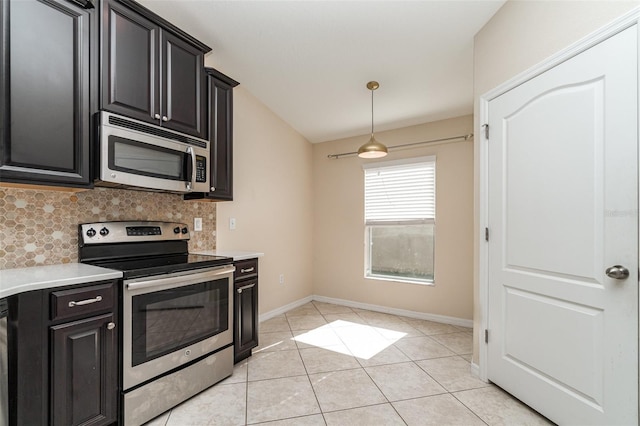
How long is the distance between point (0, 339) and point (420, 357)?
9.10 ft

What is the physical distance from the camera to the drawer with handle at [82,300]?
1.46m

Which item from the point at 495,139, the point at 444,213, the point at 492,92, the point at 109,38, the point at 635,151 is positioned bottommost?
the point at 444,213

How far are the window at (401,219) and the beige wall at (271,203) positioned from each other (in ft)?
3.12

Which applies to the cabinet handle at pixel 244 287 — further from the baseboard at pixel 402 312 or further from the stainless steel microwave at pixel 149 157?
the baseboard at pixel 402 312

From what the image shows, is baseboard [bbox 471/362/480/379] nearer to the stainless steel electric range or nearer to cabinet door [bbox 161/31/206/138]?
the stainless steel electric range

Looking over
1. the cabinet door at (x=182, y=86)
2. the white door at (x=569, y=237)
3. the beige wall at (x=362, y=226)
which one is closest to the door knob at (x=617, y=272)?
the white door at (x=569, y=237)

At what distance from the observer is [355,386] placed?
2.22 m

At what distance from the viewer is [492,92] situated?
224 centimetres

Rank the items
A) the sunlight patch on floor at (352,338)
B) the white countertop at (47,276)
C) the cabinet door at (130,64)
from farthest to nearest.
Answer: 1. the sunlight patch on floor at (352,338)
2. the cabinet door at (130,64)
3. the white countertop at (47,276)

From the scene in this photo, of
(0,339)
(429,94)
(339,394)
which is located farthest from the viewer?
(429,94)

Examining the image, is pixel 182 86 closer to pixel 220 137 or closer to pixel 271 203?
pixel 220 137

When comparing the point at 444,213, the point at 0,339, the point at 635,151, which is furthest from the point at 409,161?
the point at 0,339

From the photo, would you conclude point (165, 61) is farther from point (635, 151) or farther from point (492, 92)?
point (635, 151)

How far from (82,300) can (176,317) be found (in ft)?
1.84
